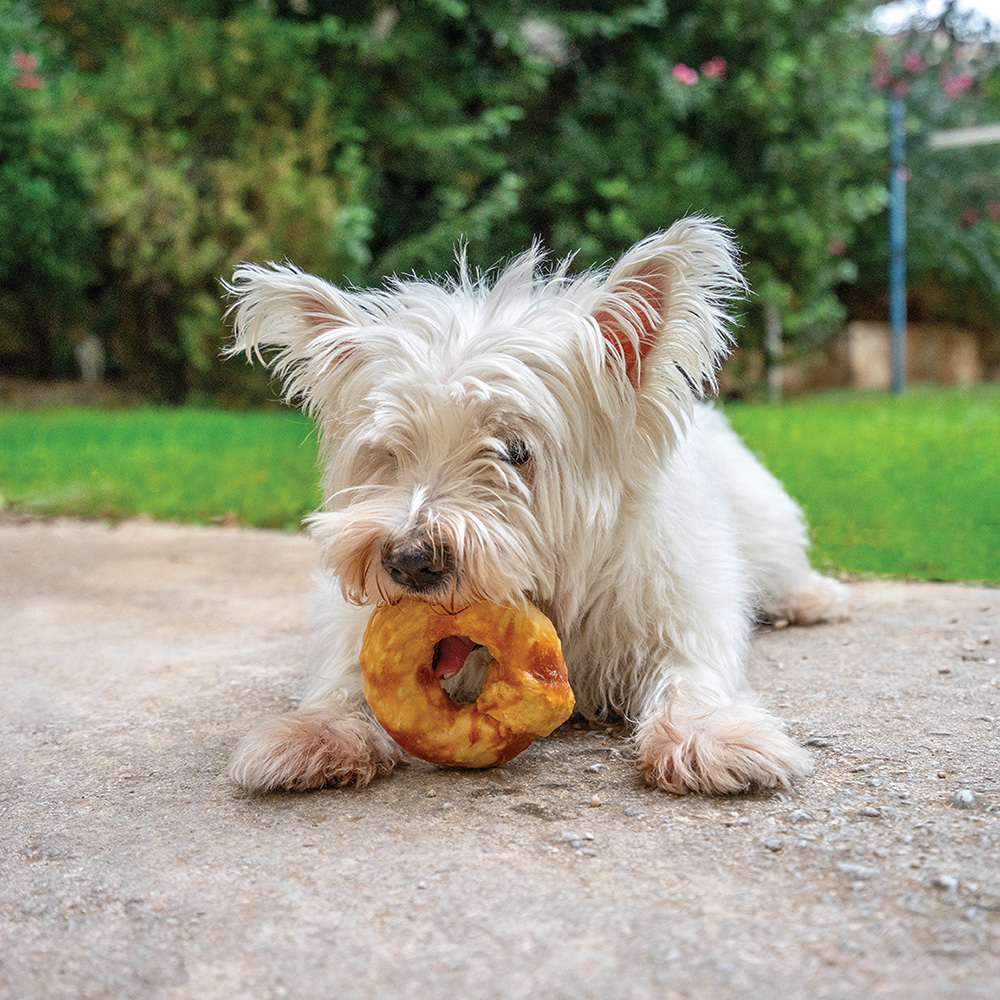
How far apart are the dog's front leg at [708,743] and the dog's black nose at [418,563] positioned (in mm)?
658

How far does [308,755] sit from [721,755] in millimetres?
945

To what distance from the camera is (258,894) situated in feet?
6.31

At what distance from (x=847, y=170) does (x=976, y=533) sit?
9926 mm

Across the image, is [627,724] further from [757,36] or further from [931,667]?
[757,36]

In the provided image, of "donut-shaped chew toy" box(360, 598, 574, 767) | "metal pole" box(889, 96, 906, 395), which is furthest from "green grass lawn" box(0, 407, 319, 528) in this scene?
"metal pole" box(889, 96, 906, 395)

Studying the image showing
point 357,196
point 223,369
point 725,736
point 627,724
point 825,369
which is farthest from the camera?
point 825,369

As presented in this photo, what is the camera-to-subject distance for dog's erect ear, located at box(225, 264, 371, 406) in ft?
9.24

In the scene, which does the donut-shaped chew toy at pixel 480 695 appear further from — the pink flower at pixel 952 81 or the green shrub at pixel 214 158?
the pink flower at pixel 952 81

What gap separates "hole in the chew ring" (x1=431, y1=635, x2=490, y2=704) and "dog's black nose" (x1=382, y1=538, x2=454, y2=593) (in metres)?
0.29

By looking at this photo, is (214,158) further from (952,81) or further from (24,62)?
(952,81)

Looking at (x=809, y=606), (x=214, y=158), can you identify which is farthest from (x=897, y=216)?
(x=809, y=606)

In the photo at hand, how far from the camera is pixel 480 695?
2.49 m

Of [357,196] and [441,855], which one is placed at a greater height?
[357,196]

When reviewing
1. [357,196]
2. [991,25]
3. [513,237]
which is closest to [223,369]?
[357,196]
